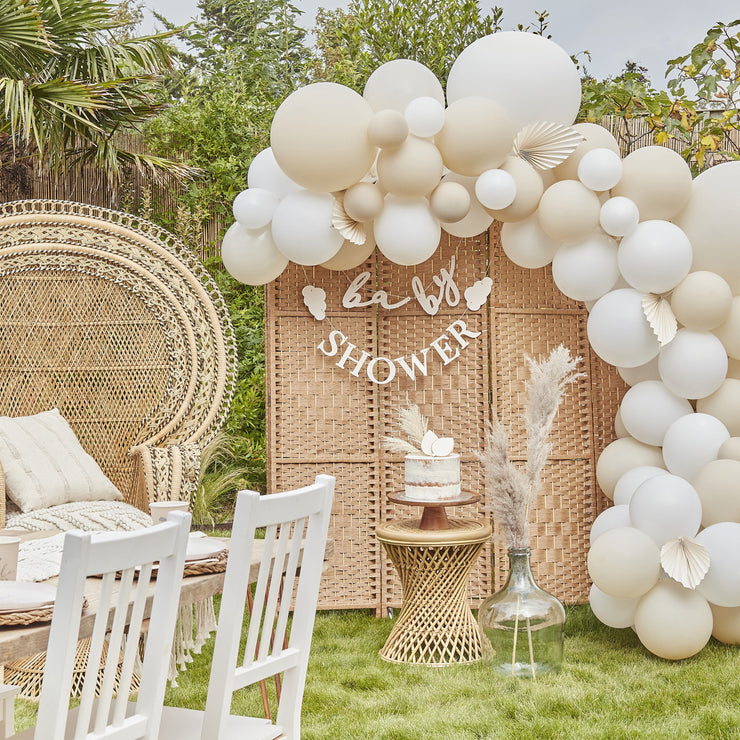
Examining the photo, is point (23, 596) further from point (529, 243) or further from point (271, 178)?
point (529, 243)

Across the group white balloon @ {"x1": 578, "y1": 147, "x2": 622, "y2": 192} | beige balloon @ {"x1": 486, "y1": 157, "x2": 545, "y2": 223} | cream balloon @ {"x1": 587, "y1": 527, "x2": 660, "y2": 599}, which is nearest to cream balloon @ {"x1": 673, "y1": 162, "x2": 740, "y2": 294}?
white balloon @ {"x1": 578, "y1": 147, "x2": 622, "y2": 192}

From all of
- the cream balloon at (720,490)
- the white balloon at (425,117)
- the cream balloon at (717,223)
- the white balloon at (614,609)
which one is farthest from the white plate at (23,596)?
the cream balloon at (717,223)

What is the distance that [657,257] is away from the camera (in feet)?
11.3

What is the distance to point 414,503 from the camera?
3512 mm

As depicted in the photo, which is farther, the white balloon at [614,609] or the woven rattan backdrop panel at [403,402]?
the woven rattan backdrop panel at [403,402]

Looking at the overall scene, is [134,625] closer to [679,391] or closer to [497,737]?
[497,737]

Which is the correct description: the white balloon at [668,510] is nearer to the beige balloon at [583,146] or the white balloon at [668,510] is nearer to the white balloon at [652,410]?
the white balloon at [652,410]

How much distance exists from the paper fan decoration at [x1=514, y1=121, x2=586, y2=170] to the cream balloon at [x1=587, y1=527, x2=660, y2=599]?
5.01 ft

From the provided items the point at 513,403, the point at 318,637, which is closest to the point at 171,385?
the point at 318,637

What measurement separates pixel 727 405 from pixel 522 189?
121 cm

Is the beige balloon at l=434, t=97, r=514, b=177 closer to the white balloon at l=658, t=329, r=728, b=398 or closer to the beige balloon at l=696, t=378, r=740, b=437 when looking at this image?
the white balloon at l=658, t=329, r=728, b=398

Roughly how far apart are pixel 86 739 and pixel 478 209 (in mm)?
2857

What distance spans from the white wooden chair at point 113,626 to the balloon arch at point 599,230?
2.20 metres

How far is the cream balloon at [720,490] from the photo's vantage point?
11.3 feet
